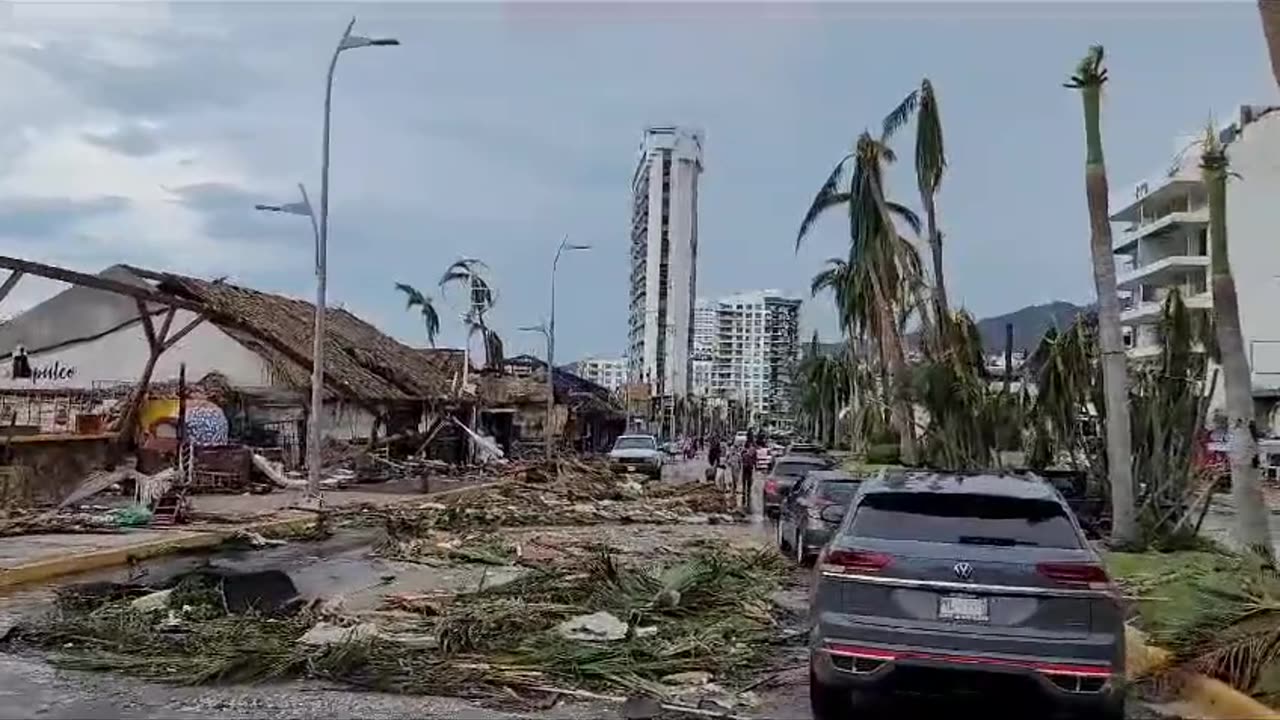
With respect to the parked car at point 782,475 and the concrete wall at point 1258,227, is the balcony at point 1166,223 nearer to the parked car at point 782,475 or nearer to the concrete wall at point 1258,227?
the concrete wall at point 1258,227

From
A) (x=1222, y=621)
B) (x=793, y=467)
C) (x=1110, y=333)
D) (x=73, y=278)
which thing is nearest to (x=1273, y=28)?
(x=1222, y=621)

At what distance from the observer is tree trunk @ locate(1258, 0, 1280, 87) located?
10023 millimetres

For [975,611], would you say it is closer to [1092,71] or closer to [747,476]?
[1092,71]

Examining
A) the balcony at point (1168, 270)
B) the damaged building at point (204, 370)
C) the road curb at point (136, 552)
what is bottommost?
the road curb at point (136, 552)

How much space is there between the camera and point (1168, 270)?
7981cm

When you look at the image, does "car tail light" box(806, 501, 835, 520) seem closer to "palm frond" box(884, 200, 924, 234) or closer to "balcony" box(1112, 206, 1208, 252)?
"palm frond" box(884, 200, 924, 234)

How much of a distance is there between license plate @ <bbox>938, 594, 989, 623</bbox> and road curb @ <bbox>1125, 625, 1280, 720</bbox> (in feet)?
5.62

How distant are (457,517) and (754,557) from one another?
814 centimetres

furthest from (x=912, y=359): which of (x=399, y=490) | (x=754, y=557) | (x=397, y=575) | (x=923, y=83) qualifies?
(x=397, y=575)

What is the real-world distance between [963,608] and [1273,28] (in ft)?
16.9

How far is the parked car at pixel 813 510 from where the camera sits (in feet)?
59.1

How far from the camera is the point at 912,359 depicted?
43750 millimetres

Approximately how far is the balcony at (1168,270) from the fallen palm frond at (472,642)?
66903 millimetres

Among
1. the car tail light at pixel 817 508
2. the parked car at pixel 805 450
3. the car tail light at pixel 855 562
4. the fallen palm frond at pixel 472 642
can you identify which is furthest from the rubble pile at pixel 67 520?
the parked car at pixel 805 450
